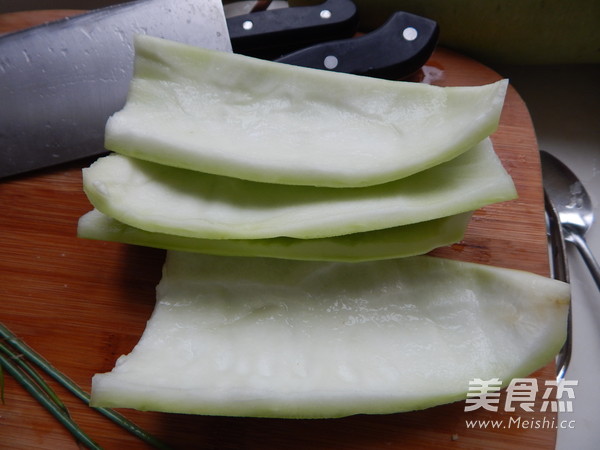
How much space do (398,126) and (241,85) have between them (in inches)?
12.5

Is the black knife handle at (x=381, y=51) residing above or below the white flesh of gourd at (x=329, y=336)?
above

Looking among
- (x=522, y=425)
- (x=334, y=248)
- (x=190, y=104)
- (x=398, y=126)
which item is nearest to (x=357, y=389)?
(x=334, y=248)

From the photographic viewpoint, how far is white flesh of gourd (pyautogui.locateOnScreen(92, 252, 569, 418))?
80cm

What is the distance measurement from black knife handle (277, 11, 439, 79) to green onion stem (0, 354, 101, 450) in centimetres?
88

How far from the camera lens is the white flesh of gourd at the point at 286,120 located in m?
0.87

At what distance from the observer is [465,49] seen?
4.83ft

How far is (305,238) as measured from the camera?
2.84 feet

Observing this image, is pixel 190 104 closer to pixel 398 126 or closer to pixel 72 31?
pixel 398 126

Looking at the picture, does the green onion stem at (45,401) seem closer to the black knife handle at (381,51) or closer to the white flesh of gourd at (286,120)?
the white flesh of gourd at (286,120)

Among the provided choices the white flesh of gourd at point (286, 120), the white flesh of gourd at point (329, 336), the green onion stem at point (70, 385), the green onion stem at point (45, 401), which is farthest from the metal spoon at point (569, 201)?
the green onion stem at point (45, 401)

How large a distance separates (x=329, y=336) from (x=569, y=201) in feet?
2.70

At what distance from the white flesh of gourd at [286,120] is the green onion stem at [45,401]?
0.48m

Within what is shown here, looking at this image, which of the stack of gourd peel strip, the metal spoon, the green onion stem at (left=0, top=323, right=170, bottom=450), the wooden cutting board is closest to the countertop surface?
the metal spoon

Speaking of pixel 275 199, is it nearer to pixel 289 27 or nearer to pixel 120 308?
pixel 120 308
